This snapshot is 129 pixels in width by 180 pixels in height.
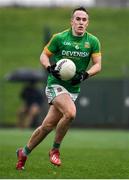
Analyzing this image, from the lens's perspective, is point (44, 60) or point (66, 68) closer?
point (66, 68)

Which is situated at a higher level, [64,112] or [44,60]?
[44,60]

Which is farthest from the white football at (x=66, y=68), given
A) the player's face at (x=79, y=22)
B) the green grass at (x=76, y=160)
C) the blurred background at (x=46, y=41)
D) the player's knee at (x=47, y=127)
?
the blurred background at (x=46, y=41)

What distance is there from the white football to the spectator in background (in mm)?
17732

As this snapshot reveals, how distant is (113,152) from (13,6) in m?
43.6

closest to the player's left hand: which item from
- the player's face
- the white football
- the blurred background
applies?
the white football

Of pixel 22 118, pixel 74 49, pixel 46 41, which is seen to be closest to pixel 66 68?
pixel 74 49

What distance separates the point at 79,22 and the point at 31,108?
719 inches

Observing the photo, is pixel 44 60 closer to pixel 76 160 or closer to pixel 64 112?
pixel 64 112

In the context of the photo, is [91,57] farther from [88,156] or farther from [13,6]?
[13,6]

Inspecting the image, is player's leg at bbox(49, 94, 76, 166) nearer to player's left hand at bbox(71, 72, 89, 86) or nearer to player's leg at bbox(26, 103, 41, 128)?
player's left hand at bbox(71, 72, 89, 86)

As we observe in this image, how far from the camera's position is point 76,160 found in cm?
1521

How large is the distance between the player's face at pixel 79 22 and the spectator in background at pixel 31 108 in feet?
57.4

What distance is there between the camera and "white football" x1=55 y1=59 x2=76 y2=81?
12.7 m

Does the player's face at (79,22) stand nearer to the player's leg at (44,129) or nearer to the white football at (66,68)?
the white football at (66,68)
